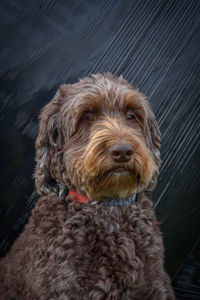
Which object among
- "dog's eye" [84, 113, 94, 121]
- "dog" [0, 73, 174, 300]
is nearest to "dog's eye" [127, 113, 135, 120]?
"dog" [0, 73, 174, 300]

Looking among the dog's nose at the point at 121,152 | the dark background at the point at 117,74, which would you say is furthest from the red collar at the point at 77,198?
the dark background at the point at 117,74

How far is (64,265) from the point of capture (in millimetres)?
1696

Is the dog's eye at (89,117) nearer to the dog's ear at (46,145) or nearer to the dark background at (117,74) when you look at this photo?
the dog's ear at (46,145)

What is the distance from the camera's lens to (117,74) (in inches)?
112

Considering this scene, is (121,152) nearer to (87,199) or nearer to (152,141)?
(87,199)

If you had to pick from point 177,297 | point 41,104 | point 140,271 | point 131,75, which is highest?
point 131,75

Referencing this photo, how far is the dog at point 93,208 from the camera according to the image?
168 centimetres

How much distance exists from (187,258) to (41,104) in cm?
261

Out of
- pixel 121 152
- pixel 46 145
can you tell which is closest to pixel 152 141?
pixel 121 152

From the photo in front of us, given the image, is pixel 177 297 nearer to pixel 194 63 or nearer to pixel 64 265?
pixel 64 265

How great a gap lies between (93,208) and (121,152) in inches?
23.1

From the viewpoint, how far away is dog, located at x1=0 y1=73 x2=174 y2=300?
168 centimetres

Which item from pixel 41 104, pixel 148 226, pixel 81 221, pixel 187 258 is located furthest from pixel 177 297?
pixel 41 104

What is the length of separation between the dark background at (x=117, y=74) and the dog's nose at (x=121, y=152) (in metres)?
1.26
